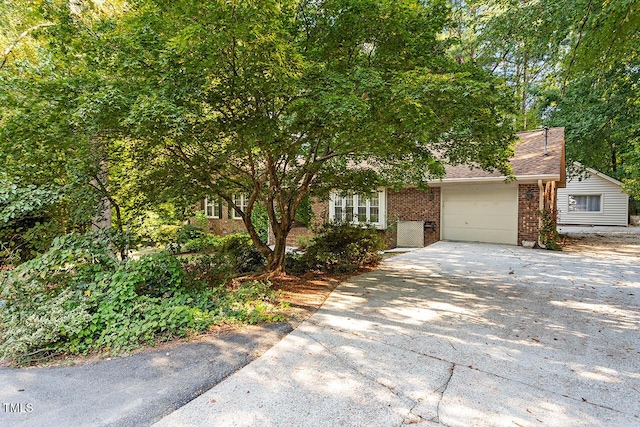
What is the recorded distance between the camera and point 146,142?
16.6ft

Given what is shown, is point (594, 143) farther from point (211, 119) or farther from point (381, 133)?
point (211, 119)

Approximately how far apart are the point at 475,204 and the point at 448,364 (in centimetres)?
963

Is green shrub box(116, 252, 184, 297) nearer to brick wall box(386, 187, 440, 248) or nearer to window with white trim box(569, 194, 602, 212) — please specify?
brick wall box(386, 187, 440, 248)

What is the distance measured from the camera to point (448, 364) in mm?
3125

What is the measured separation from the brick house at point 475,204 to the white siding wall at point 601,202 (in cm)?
906

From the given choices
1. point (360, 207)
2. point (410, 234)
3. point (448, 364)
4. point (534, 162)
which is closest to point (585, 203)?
point (534, 162)

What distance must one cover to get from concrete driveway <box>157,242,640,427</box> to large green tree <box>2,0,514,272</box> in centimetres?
250

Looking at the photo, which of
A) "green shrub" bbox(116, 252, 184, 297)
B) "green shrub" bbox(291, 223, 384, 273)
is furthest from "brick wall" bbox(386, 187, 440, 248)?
"green shrub" bbox(116, 252, 184, 297)

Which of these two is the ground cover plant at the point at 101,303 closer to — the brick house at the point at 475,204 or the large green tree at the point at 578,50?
the brick house at the point at 475,204

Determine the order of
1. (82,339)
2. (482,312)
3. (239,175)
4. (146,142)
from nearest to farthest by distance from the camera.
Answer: (82,339)
(482,312)
(146,142)
(239,175)

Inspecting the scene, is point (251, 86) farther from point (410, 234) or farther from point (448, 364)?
point (410, 234)

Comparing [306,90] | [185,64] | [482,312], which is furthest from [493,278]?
[185,64]

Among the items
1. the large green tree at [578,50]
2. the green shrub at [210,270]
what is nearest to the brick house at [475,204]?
the large green tree at [578,50]

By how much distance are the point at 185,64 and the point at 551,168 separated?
414 inches
